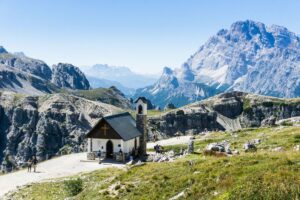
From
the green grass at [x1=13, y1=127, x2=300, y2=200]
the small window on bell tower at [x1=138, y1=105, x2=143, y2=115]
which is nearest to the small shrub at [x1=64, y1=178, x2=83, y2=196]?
the green grass at [x1=13, y1=127, x2=300, y2=200]

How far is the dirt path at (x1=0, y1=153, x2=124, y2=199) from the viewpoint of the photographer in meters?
54.9

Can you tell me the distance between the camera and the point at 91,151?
236 ft

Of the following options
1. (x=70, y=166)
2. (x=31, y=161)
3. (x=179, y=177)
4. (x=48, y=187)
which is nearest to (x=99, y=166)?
(x=70, y=166)

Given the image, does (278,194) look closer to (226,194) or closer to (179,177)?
(226,194)

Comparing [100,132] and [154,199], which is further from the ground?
[100,132]

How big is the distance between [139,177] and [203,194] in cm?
1103

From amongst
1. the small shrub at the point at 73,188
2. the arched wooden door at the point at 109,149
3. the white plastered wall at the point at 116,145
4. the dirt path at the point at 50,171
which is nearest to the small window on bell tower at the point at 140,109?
the white plastered wall at the point at 116,145

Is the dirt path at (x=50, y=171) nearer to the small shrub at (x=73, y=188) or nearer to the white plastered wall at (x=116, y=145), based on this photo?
the white plastered wall at (x=116, y=145)

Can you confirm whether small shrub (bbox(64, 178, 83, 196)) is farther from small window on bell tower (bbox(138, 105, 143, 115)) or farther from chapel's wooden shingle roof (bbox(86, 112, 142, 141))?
small window on bell tower (bbox(138, 105, 143, 115))

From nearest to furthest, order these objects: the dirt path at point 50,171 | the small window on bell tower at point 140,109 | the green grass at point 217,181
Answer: the green grass at point 217,181 < the dirt path at point 50,171 < the small window on bell tower at point 140,109

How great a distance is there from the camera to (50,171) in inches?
2470

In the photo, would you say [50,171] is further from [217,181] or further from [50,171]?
[217,181]

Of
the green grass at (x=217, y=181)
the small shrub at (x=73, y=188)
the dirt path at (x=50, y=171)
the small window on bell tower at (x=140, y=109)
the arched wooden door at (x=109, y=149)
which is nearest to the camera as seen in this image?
the green grass at (x=217, y=181)

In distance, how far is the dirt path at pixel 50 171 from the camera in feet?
180
